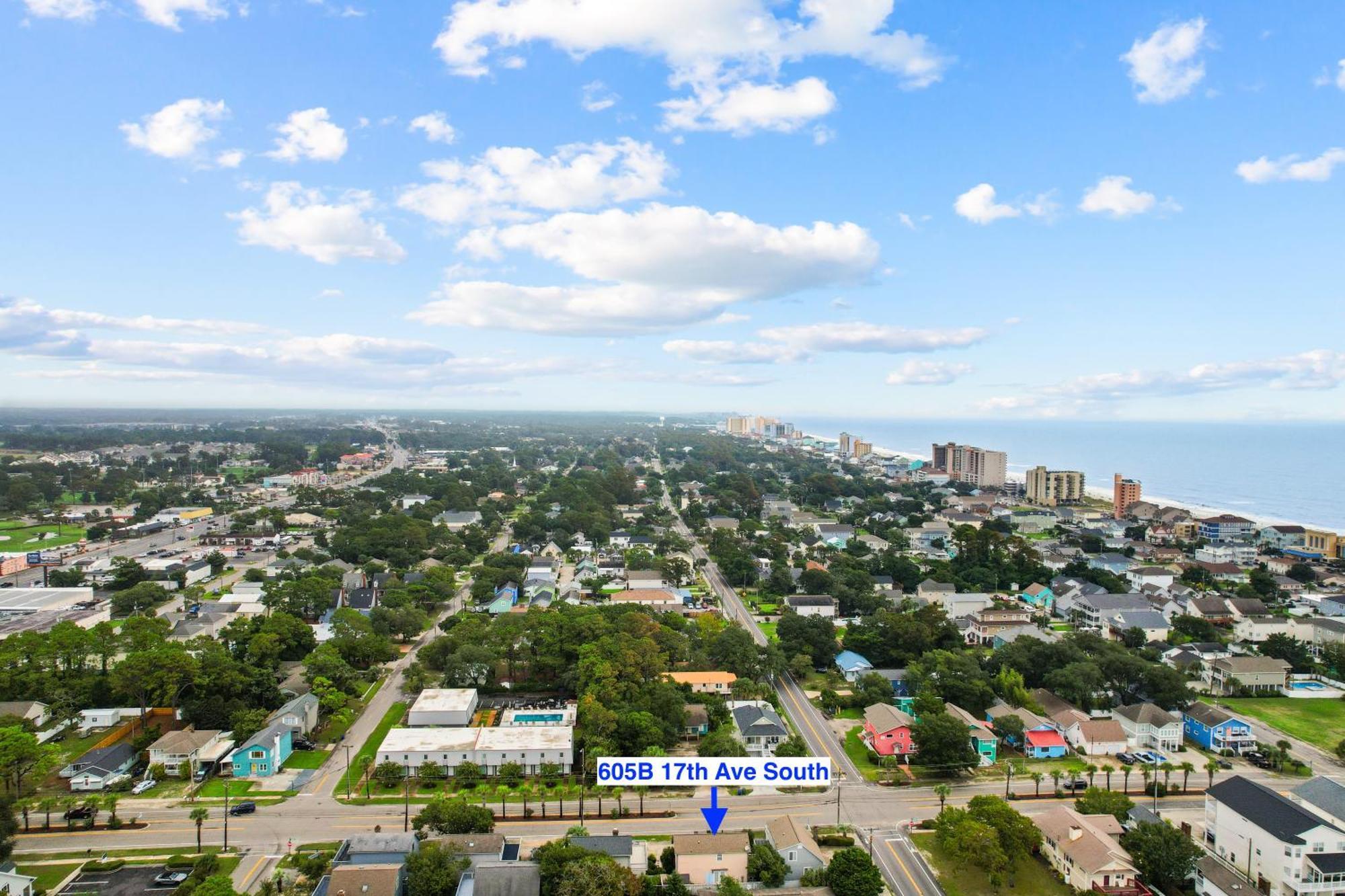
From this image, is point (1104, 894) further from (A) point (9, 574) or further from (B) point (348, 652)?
(A) point (9, 574)

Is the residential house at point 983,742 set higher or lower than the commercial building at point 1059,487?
lower

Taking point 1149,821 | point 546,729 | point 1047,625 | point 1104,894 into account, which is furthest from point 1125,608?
point 546,729

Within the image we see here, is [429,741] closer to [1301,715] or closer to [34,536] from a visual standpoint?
[1301,715]

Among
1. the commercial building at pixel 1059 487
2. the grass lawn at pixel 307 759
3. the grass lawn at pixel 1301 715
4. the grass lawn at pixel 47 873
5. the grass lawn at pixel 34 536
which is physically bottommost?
the grass lawn at pixel 307 759

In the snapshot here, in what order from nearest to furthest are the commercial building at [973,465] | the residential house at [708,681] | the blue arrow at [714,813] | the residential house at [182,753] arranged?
1. the blue arrow at [714,813]
2. the residential house at [182,753]
3. the residential house at [708,681]
4. the commercial building at [973,465]

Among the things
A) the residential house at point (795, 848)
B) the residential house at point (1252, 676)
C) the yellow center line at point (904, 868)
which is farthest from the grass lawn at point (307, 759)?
the residential house at point (1252, 676)

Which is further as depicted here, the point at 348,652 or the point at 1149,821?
the point at 348,652

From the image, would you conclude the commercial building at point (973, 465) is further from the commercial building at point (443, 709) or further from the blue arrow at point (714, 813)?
the blue arrow at point (714, 813)
